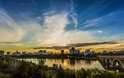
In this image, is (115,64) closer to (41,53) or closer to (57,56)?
(57,56)

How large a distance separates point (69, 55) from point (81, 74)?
2738cm

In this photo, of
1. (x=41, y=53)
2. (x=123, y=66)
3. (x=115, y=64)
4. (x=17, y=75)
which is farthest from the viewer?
(x=41, y=53)

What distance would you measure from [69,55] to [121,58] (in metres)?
21.3

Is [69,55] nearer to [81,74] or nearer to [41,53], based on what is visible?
[41,53]

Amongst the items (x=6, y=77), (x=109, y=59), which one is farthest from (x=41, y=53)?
(x=6, y=77)

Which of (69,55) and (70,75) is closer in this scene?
(70,75)

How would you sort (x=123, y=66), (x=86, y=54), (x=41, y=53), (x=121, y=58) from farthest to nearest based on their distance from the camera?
(x=41, y=53) → (x=86, y=54) → (x=121, y=58) → (x=123, y=66)

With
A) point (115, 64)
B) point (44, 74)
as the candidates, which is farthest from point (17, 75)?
point (115, 64)

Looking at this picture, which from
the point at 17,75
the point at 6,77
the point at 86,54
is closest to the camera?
the point at 6,77

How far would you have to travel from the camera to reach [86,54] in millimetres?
39938

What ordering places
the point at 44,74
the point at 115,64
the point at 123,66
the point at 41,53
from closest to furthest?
the point at 44,74 → the point at 123,66 → the point at 115,64 → the point at 41,53

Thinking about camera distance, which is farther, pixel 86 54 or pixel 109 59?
pixel 86 54

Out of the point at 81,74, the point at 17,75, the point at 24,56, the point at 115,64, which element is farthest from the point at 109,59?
the point at 24,56

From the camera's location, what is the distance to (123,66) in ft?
62.2
